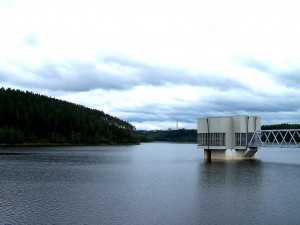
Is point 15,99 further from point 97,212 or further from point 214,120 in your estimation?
point 97,212

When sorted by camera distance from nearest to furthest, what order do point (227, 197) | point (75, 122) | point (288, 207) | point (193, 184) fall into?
point (288, 207) < point (227, 197) < point (193, 184) < point (75, 122)

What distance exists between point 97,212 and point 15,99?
602ft

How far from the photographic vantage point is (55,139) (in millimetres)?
171625

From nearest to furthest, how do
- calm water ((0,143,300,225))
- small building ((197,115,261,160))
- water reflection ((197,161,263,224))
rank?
1. calm water ((0,143,300,225))
2. water reflection ((197,161,263,224))
3. small building ((197,115,261,160))

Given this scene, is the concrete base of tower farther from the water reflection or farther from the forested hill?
the forested hill

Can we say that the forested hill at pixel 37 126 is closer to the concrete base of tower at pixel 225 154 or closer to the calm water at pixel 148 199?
the concrete base of tower at pixel 225 154

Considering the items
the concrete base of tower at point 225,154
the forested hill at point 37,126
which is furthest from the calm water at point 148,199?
the forested hill at point 37,126

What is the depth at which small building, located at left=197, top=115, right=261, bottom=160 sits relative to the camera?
3120 inches

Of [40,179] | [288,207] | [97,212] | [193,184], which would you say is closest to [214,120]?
[193,184]

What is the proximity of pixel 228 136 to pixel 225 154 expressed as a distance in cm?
413

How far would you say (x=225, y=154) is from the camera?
79438 millimetres

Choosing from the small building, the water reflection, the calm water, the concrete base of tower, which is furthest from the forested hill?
the water reflection

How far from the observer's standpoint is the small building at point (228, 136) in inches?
3120

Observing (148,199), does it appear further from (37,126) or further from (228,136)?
(37,126)
